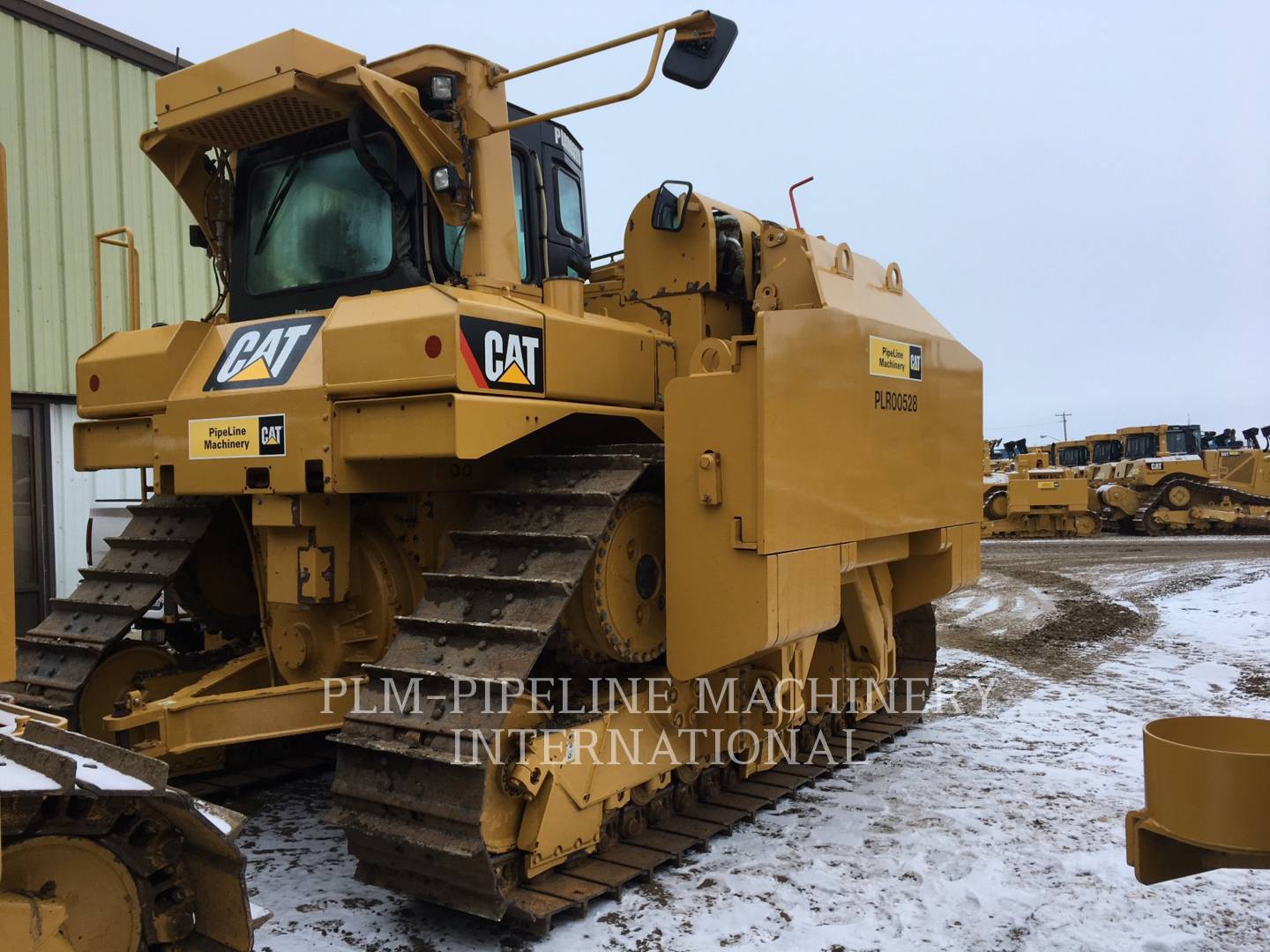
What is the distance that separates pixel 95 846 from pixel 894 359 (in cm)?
413

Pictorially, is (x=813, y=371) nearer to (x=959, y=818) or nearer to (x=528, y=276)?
(x=528, y=276)

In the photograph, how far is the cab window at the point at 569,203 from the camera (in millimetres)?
5514

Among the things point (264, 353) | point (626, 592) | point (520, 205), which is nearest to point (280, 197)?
point (264, 353)

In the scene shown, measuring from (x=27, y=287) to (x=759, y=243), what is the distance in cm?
676

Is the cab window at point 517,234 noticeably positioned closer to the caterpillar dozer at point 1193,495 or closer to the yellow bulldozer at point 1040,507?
the yellow bulldozer at point 1040,507

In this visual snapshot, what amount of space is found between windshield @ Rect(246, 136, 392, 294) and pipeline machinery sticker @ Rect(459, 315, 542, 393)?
2.72 ft

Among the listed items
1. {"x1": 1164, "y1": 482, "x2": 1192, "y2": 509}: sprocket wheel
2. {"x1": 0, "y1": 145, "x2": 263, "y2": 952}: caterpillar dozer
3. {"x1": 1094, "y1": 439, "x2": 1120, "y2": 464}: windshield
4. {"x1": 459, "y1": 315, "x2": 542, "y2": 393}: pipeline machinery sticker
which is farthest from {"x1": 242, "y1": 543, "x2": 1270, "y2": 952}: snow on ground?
{"x1": 1094, "y1": 439, "x2": 1120, "y2": 464}: windshield

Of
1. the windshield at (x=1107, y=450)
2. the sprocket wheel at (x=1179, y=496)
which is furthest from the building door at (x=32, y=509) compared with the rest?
the windshield at (x=1107, y=450)

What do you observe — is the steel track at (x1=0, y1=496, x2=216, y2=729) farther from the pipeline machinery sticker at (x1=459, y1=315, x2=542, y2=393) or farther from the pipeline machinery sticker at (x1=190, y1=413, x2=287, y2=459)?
the pipeline machinery sticker at (x1=459, y1=315, x2=542, y2=393)

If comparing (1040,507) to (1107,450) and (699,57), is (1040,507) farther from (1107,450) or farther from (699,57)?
(699,57)

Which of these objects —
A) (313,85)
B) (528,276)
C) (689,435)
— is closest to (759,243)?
(528,276)

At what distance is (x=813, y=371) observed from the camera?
454cm

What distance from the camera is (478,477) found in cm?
482

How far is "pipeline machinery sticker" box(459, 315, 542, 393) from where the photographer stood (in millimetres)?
3877
